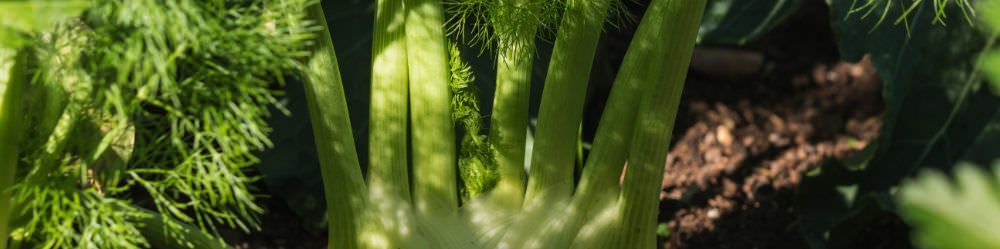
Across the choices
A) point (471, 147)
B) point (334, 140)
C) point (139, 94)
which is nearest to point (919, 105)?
point (471, 147)

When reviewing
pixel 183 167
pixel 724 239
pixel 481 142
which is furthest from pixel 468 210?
pixel 724 239

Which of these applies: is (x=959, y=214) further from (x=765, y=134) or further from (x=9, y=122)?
(x=765, y=134)

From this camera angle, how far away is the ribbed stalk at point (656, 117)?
0.86 meters

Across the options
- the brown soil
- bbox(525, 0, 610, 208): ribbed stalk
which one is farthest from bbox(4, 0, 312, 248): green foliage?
the brown soil

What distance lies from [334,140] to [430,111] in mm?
97

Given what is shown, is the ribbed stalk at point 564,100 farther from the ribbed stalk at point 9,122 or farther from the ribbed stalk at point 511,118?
the ribbed stalk at point 9,122

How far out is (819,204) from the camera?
1237 mm

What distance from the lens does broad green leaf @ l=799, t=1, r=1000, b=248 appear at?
1220mm

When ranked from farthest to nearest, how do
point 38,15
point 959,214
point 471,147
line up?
1. point 471,147
2. point 38,15
3. point 959,214

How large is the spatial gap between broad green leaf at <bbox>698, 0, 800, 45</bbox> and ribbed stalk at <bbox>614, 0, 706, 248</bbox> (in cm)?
45

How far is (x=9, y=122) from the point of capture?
753 millimetres

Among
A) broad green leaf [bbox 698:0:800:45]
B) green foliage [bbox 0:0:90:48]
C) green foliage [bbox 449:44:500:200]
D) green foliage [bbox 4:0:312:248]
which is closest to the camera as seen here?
green foliage [bbox 0:0:90:48]

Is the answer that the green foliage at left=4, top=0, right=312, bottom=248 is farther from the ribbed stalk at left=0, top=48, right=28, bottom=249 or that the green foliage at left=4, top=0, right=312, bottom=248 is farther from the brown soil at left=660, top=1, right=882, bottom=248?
the brown soil at left=660, top=1, right=882, bottom=248

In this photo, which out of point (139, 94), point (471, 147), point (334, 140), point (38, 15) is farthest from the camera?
point (471, 147)
